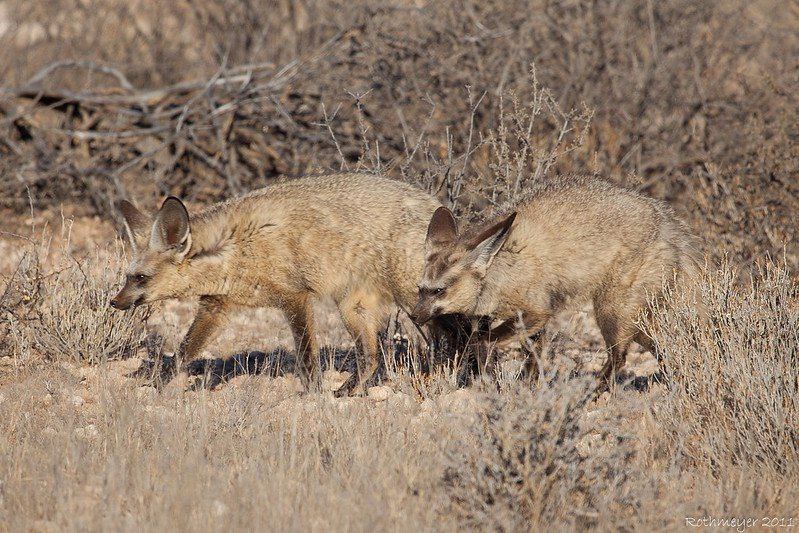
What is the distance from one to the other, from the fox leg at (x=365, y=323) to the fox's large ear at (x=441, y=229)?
735mm

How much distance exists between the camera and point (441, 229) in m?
7.07

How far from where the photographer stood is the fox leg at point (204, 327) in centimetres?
752

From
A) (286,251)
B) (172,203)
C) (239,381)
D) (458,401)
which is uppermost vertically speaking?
(172,203)

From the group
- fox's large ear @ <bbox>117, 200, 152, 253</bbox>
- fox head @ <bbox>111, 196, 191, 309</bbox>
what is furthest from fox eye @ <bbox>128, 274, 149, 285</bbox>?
fox's large ear @ <bbox>117, 200, 152, 253</bbox>

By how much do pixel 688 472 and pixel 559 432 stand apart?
3.17 feet

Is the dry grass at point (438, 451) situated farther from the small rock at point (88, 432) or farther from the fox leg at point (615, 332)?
the fox leg at point (615, 332)

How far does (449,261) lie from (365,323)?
0.93 meters

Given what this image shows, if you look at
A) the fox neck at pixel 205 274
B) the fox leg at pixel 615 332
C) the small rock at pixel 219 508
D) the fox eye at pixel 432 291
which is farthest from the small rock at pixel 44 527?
the fox leg at pixel 615 332

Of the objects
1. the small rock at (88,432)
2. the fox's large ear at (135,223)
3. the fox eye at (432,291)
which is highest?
the fox's large ear at (135,223)

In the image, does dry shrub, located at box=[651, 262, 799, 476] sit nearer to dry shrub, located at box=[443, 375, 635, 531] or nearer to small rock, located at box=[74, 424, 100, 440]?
dry shrub, located at box=[443, 375, 635, 531]

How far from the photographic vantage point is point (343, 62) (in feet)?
39.7

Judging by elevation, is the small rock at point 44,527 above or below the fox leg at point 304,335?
above

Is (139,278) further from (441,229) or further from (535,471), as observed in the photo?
(535,471)

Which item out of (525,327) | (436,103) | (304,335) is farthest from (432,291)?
(436,103)
